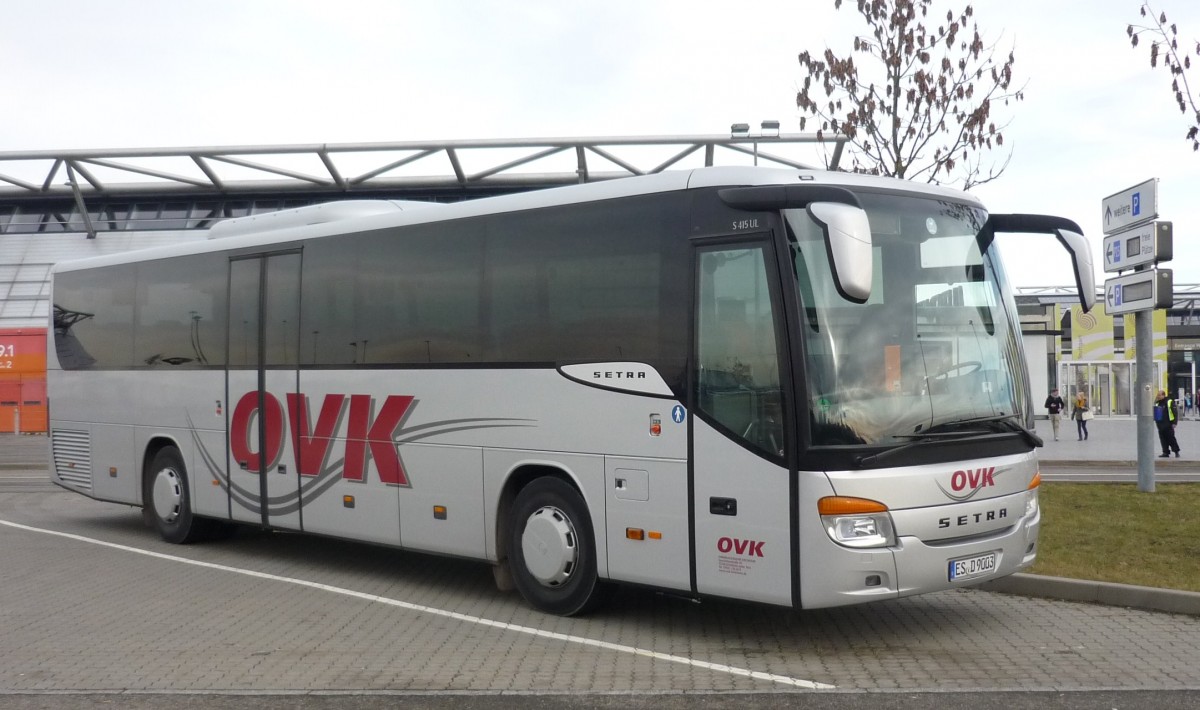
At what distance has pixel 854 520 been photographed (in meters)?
7.09

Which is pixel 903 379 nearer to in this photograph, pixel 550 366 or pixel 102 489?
pixel 550 366

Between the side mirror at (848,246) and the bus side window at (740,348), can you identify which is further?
the bus side window at (740,348)

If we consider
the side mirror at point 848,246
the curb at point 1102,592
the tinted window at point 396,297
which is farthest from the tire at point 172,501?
the side mirror at point 848,246

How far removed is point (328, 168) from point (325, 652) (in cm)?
3414

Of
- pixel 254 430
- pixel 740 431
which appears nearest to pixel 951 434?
pixel 740 431

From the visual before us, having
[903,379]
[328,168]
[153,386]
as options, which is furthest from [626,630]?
[328,168]

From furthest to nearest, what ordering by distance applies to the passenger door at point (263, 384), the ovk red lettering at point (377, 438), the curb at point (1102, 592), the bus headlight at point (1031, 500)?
the passenger door at point (263, 384), the ovk red lettering at point (377, 438), the curb at point (1102, 592), the bus headlight at point (1031, 500)

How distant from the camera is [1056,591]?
29.8 feet

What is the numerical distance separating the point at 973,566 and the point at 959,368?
1.23 m

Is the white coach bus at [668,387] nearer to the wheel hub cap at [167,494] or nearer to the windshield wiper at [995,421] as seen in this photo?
the windshield wiper at [995,421]

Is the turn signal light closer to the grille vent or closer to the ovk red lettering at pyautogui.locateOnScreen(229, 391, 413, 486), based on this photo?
the ovk red lettering at pyautogui.locateOnScreen(229, 391, 413, 486)

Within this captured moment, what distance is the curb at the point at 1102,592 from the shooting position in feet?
27.7

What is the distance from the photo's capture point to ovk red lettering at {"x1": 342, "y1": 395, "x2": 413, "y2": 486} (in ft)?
33.1

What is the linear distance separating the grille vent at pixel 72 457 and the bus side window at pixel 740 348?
9345mm
